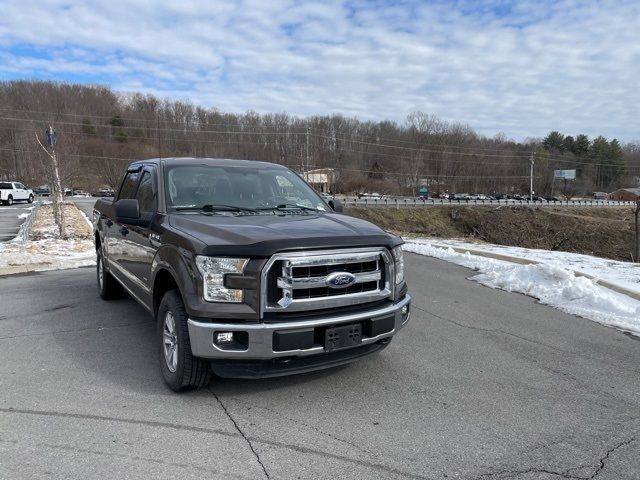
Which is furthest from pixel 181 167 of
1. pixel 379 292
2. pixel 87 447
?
pixel 87 447

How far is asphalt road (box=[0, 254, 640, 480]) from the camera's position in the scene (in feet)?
9.58

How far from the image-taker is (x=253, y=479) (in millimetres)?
2754

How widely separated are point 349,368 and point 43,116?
271ft

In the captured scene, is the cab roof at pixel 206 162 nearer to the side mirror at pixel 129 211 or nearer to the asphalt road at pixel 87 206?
the side mirror at pixel 129 211

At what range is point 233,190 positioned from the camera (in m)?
4.89

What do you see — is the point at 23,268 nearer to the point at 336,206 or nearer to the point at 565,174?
the point at 336,206

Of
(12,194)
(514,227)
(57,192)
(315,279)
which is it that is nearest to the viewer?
(315,279)

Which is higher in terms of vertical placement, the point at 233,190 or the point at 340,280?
the point at 233,190

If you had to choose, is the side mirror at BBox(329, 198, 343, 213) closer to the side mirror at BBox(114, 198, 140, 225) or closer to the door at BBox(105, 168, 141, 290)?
the side mirror at BBox(114, 198, 140, 225)

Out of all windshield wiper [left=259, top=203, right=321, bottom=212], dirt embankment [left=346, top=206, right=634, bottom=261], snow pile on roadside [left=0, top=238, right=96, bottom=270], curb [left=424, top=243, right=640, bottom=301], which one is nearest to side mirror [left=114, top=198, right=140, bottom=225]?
windshield wiper [left=259, top=203, right=321, bottom=212]

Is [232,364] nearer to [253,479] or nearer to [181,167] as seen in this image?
[253,479]

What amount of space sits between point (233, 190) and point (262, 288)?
1.78 metres

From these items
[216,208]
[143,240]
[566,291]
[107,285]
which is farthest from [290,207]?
[566,291]

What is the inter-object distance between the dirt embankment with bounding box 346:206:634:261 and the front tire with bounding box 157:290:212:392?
29.9 metres
